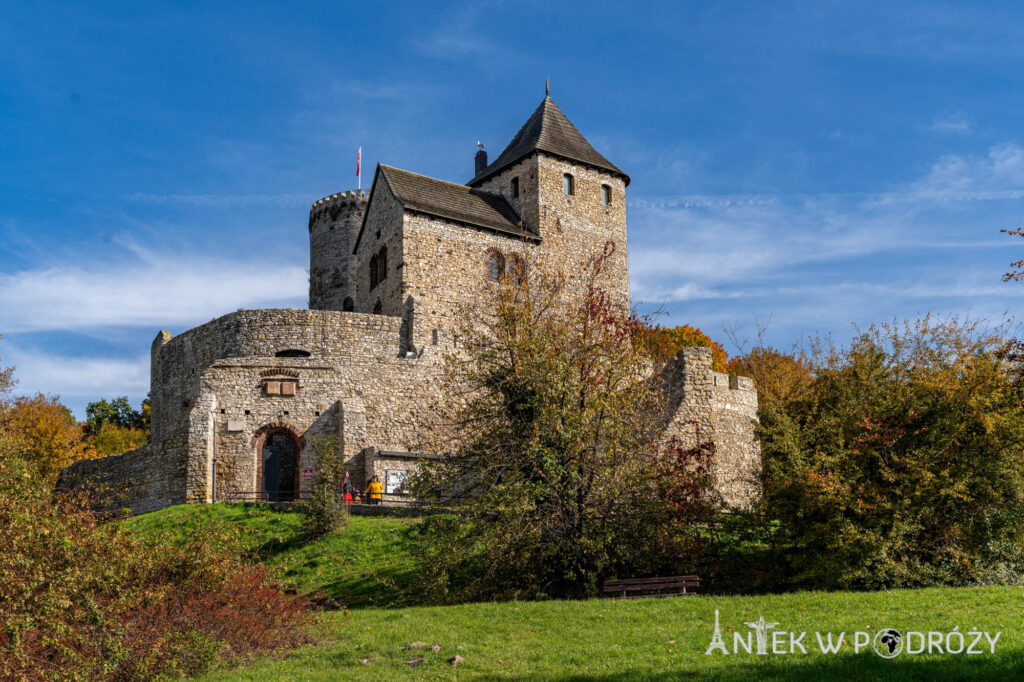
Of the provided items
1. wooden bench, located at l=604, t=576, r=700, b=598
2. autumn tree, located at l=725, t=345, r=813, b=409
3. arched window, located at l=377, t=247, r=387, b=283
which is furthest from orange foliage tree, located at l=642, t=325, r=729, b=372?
wooden bench, located at l=604, t=576, r=700, b=598

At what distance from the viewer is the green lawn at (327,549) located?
18.5 m

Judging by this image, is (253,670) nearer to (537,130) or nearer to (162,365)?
(162,365)

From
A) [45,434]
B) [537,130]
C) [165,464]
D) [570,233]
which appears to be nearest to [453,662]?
[165,464]

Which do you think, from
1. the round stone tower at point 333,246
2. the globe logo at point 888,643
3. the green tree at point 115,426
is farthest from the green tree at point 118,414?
the globe logo at point 888,643

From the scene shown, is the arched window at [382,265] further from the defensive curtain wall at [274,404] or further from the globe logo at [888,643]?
the globe logo at [888,643]

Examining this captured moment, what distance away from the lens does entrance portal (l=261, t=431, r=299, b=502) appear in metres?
28.7

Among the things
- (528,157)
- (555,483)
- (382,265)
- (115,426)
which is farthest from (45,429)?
(555,483)

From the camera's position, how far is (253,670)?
1249 cm

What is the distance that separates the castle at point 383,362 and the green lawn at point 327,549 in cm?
157

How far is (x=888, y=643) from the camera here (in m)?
11.5

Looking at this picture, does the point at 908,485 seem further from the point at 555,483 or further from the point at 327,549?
the point at 327,549

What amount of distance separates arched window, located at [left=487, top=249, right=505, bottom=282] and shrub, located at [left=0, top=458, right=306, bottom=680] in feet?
70.8

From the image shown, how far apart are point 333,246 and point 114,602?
3471 centimetres

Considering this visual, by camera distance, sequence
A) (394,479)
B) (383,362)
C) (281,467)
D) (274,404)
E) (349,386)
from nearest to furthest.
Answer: (394,479), (274,404), (349,386), (383,362), (281,467)
